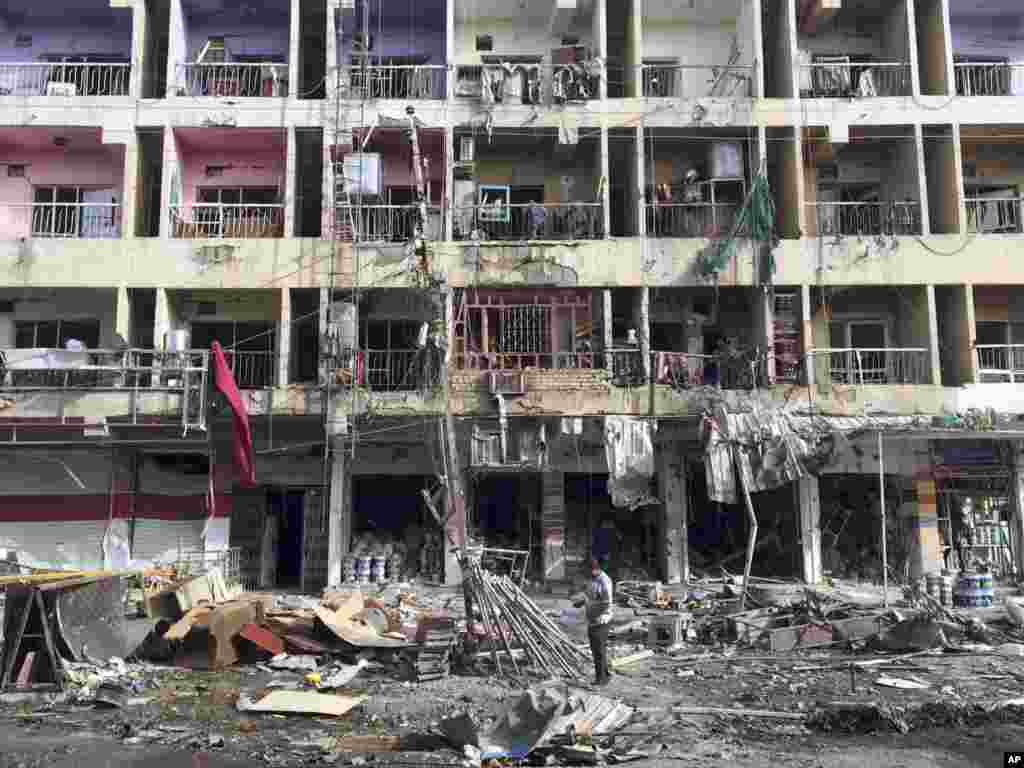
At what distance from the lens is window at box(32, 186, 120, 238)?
2014cm

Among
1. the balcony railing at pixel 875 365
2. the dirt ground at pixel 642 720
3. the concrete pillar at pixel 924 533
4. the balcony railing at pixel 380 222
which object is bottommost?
the dirt ground at pixel 642 720

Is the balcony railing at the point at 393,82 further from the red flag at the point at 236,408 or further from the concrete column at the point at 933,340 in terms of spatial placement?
the concrete column at the point at 933,340

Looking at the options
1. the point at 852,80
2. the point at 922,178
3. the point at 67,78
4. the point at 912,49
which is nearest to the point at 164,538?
the point at 67,78

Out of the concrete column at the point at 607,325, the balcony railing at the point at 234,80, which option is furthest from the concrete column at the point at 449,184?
the balcony railing at the point at 234,80

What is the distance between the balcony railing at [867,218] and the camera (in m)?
19.4

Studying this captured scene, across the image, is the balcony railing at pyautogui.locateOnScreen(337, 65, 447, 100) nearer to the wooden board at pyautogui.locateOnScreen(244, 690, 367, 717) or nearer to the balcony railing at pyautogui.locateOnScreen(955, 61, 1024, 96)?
the balcony railing at pyautogui.locateOnScreen(955, 61, 1024, 96)

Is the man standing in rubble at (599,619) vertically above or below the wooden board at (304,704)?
above

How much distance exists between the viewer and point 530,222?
19.7 m

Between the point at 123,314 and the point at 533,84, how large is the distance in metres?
10.7

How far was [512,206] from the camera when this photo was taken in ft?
63.4

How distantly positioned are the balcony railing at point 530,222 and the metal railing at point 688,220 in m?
1.41

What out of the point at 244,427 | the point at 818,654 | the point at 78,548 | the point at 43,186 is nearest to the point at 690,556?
the point at 818,654

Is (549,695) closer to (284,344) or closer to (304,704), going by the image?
(304,704)

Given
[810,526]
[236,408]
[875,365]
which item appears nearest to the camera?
[236,408]
